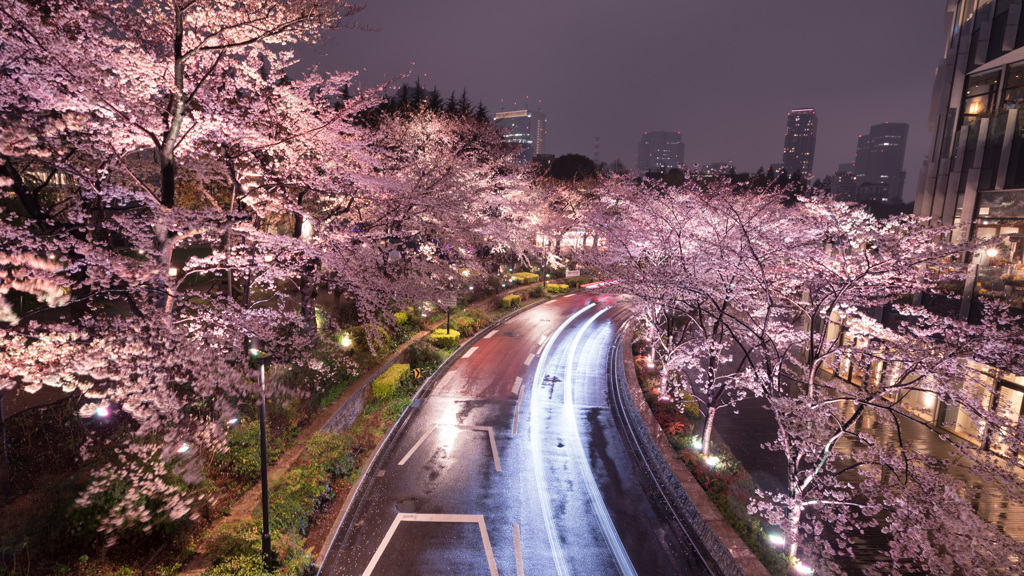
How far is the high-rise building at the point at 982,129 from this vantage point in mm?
13625

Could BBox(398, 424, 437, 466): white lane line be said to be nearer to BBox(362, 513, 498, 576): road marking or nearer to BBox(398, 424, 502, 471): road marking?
BBox(398, 424, 502, 471): road marking

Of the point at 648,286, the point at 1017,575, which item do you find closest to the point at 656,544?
the point at 1017,575

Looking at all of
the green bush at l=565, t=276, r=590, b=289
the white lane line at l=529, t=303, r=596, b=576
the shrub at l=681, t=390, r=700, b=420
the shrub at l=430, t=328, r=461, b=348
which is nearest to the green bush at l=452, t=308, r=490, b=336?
the shrub at l=430, t=328, r=461, b=348

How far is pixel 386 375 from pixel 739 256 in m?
13.2

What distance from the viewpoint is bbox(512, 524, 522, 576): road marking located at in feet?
30.1

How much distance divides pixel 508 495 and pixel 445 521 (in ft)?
6.35

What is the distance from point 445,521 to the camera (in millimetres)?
10469

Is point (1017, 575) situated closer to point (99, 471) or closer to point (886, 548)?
point (886, 548)

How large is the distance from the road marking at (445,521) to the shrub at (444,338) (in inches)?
458

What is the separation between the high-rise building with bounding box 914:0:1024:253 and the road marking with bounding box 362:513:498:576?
17609 mm

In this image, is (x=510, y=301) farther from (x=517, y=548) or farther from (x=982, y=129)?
(x=982, y=129)

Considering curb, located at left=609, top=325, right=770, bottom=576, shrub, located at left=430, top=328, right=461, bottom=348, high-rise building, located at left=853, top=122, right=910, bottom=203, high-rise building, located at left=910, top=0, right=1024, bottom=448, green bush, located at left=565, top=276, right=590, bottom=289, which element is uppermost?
high-rise building, located at left=853, top=122, right=910, bottom=203

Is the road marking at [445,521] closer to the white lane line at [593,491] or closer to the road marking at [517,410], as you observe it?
the white lane line at [593,491]

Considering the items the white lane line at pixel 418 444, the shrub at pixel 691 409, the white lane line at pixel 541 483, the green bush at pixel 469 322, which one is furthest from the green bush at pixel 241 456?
the green bush at pixel 469 322
